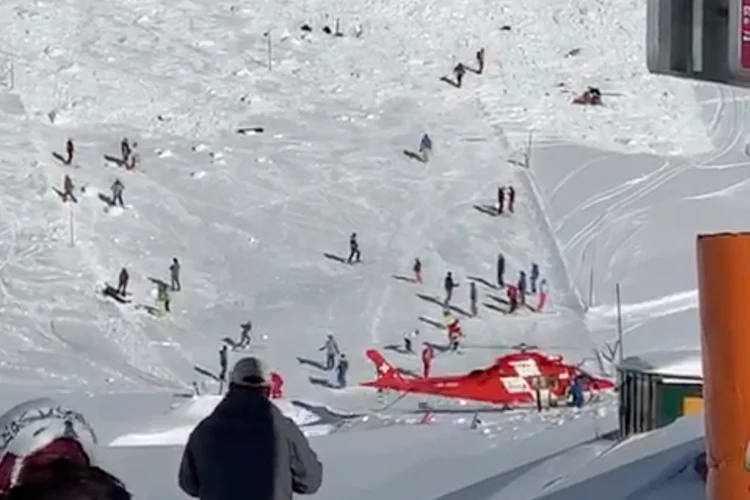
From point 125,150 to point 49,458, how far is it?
19.6 metres

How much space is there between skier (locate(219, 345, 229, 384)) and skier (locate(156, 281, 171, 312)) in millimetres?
1329

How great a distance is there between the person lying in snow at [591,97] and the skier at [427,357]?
9.10 meters

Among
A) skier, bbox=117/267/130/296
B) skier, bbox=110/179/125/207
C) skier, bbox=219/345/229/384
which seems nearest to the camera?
skier, bbox=219/345/229/384

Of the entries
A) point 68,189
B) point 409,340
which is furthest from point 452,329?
point 68,189

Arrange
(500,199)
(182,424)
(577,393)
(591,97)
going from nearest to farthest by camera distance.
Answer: (577,393)
(182,424)
(500,199)
(591,97)

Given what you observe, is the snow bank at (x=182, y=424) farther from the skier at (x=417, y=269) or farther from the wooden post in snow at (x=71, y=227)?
the wooden post in snow at (x=71, y=227)

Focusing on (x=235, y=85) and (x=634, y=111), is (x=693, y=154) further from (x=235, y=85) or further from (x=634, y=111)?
(x=235, y=85)

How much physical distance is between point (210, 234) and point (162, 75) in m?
5.76

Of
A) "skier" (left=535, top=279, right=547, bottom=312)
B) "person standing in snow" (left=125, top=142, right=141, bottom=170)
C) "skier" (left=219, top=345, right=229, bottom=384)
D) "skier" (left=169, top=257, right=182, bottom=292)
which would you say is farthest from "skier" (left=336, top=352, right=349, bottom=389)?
"person standing in snow" (left=125, top=142, right=141, bottom=170)

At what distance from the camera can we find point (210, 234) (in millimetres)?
18938

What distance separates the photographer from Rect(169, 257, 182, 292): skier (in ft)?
58.0

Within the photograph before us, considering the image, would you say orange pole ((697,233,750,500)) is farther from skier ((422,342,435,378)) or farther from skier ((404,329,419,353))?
skier ((404,329,419,353))

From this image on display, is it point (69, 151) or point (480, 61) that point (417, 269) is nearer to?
point (69, 151)

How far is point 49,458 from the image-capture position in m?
1.61
